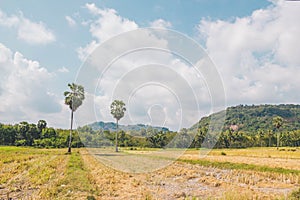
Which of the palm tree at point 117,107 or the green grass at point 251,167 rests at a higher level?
the palm tree at point 117,107

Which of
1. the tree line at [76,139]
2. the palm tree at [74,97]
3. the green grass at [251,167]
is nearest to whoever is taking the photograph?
the green grass at [251,167]

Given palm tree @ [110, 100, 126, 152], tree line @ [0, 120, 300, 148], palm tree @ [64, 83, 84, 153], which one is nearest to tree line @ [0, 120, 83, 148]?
tree line @ [0, 120, 300, 148]

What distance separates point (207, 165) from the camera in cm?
3272

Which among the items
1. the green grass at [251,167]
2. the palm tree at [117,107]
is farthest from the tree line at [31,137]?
the green grass at [251,167]

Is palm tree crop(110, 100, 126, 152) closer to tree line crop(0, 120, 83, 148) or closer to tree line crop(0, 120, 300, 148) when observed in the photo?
tree line crop(0, 120, 300, 148)

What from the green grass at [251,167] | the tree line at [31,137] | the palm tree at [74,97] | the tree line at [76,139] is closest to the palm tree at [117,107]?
the green grass at [251,167]

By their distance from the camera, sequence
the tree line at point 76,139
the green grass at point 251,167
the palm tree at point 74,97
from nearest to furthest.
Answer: the green grass at point 251,167 < the palm tree at point 74,97 < the tree line at point 76,139

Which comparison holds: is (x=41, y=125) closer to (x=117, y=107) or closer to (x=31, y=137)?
(x=31, y=137)

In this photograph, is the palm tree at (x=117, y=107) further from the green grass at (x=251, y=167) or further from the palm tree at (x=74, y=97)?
the palm tree at (x=74, y=97)

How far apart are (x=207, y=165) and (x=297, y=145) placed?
89643mm

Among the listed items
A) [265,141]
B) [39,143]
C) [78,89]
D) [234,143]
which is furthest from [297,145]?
[39,143]

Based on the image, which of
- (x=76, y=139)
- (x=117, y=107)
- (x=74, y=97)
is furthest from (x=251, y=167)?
(x=76, y=139)

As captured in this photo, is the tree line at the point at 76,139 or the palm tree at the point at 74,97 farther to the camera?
the tree line at the point at 76,139

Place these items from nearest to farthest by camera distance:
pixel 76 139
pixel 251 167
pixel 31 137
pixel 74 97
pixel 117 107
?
pixel 251 167 → pixel 117 107 → pixel 74 97 → pixel 76 139 → pixel 31 137
